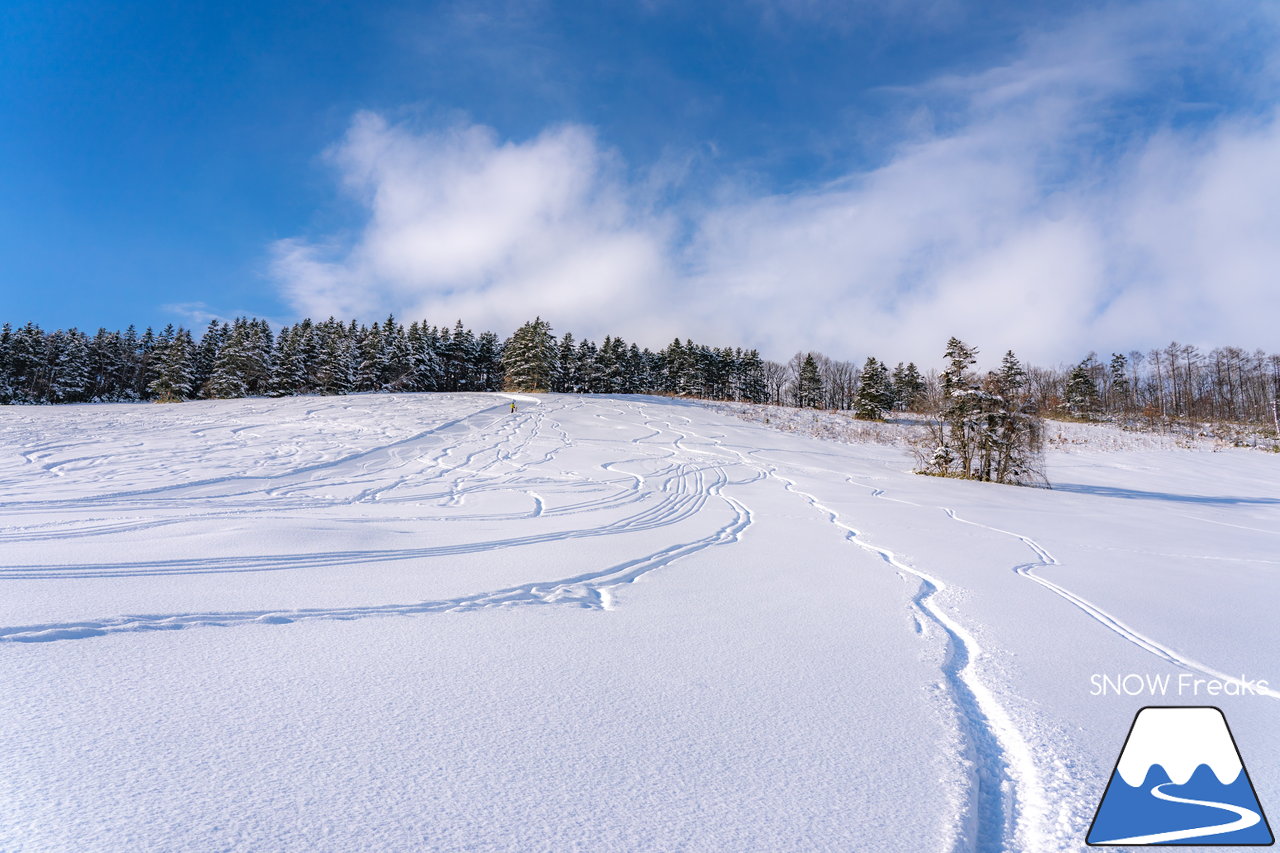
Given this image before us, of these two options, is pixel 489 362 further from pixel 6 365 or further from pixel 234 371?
pixel 6 365

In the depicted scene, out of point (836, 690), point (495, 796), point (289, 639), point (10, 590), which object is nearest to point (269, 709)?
point (289, 639)

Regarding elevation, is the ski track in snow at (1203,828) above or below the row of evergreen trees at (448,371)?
below

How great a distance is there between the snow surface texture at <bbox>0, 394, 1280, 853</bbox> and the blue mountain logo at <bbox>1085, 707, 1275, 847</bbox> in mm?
66

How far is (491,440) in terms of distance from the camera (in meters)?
14.9

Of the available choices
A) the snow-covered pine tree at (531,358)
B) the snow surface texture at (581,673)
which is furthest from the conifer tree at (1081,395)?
the snow surface texture at (581,673)

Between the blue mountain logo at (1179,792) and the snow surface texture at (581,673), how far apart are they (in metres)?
0.07

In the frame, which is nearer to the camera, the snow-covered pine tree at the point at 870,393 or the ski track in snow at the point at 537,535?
the ski track in snow at the point at 537,535

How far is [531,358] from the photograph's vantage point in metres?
42.2

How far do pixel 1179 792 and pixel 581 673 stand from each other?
6.85 feet

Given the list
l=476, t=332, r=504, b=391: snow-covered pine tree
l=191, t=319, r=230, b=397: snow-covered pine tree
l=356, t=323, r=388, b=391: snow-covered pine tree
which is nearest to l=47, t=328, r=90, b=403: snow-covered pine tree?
l=191, t=319, r=230, b=397: snow-covered pine tree

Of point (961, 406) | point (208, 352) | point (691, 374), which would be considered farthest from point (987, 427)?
point (208, 352)

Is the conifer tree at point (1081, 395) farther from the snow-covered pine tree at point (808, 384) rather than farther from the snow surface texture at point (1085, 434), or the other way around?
the snow-covered pine tree at point (808, 384)

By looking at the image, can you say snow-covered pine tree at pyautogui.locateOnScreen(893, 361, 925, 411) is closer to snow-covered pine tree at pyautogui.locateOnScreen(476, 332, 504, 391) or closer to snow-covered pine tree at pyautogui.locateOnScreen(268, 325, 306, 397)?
snow-covered pine tree at pyautogui.locateOnScreen(476, 332, 504, 391)

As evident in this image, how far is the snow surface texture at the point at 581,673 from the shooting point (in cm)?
136
